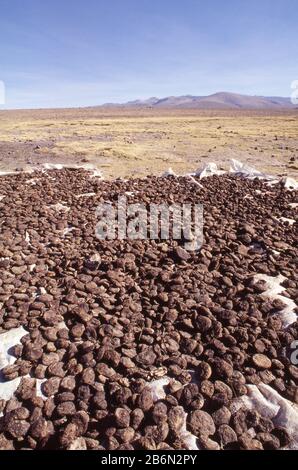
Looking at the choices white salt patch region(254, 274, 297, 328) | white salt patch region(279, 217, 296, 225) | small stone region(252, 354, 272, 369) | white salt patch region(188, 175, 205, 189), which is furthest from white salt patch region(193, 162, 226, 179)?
small stone region(252, 354, 272, 369)

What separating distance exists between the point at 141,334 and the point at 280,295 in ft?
5.94

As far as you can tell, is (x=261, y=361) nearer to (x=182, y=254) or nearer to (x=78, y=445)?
(x=78, y=445)

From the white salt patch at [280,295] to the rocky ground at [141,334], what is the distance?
83 mm

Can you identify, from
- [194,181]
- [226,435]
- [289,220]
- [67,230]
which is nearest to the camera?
[226,435]

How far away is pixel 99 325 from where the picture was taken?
11.5 feet

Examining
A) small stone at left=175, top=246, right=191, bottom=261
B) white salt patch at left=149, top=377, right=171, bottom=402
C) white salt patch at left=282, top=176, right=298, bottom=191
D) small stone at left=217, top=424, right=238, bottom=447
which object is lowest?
small stone at left=217, top=424, right=238, bottom=447

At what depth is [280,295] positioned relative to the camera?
4102 mm

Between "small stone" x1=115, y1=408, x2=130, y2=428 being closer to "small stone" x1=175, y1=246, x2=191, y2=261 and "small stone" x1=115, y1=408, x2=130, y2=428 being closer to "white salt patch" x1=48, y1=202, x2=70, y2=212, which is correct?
"small stone" x1=175, y1=246, x2=191, y2=261

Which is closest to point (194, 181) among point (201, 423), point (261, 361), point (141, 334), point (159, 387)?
point (141, 334)

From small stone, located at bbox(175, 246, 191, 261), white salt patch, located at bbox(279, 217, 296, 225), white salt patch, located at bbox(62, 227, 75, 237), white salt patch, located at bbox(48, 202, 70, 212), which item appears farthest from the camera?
white salt patch, located at bbox(48, 202, 70, 212)

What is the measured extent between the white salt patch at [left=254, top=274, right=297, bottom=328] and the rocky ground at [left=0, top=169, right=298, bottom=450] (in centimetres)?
8

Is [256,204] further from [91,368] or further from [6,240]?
[91,368]

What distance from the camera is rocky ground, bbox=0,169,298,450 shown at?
257 cm
